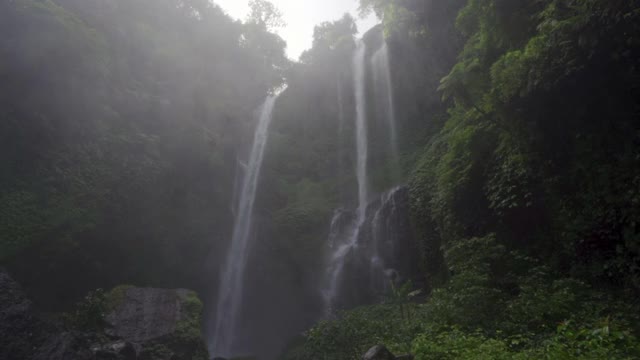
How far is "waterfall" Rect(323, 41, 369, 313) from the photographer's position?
1856 centimetres

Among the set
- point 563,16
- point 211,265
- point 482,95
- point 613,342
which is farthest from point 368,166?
point 613,342

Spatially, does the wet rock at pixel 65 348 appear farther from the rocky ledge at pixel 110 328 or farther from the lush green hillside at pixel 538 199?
the lush green hillside at pixel 538 199

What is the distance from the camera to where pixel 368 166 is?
988 inches

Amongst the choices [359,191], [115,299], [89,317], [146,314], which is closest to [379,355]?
[146,314]

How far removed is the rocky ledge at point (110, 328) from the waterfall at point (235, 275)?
6.80 m

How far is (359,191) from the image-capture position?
24.2 metres

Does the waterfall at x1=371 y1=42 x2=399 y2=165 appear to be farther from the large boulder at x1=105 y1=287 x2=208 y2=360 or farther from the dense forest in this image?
the large boulder at x1=105 y1=287 x2=208 y2=360

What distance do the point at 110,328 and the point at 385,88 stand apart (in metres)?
21.1

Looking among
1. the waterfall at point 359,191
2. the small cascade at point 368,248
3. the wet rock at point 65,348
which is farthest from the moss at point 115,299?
the waterfall at point 359,191

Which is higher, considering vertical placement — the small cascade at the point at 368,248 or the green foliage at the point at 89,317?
the small cascade at the point at 368,248

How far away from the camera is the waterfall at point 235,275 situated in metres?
19.8

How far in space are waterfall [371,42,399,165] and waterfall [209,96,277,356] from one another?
8.60 metres

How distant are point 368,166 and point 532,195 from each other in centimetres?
1637

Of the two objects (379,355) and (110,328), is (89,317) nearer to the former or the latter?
(110,328)
